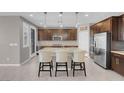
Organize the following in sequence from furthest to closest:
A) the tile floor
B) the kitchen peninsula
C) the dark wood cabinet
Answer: the kitchen peninsula < the dark wood cabinet < the tile floor

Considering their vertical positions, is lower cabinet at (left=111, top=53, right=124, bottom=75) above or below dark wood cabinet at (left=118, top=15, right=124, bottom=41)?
below

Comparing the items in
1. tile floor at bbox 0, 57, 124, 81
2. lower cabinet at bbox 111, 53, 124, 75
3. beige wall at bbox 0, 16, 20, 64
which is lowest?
tile floor at bbox 0, 57, 124, 81

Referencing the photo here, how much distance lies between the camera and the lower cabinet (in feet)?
18.9

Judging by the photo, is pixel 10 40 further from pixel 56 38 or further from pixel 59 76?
pixel 56 38

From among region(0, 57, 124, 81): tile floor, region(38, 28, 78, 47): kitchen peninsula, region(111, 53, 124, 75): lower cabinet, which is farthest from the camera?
region(38, 28, 78, 47): kitchen peninsula

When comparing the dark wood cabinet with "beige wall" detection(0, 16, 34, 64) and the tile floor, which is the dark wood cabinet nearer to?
the tile floor

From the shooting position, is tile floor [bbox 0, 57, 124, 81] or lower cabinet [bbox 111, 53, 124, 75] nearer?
tile floor [bbox 0, 57, 124, 81]

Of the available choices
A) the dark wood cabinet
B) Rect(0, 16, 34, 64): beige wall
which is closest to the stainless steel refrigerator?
the dark wood cabinet

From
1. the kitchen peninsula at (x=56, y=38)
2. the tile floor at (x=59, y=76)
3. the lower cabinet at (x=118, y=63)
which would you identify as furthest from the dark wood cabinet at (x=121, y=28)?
the kitchen peninsula at (x=56, y=38)

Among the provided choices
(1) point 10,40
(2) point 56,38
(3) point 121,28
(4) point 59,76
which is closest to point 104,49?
(3) point 121,28

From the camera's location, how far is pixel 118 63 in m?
6.12

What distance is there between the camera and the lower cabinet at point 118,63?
5.75 metres

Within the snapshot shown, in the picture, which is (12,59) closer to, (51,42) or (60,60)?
(60,60)
